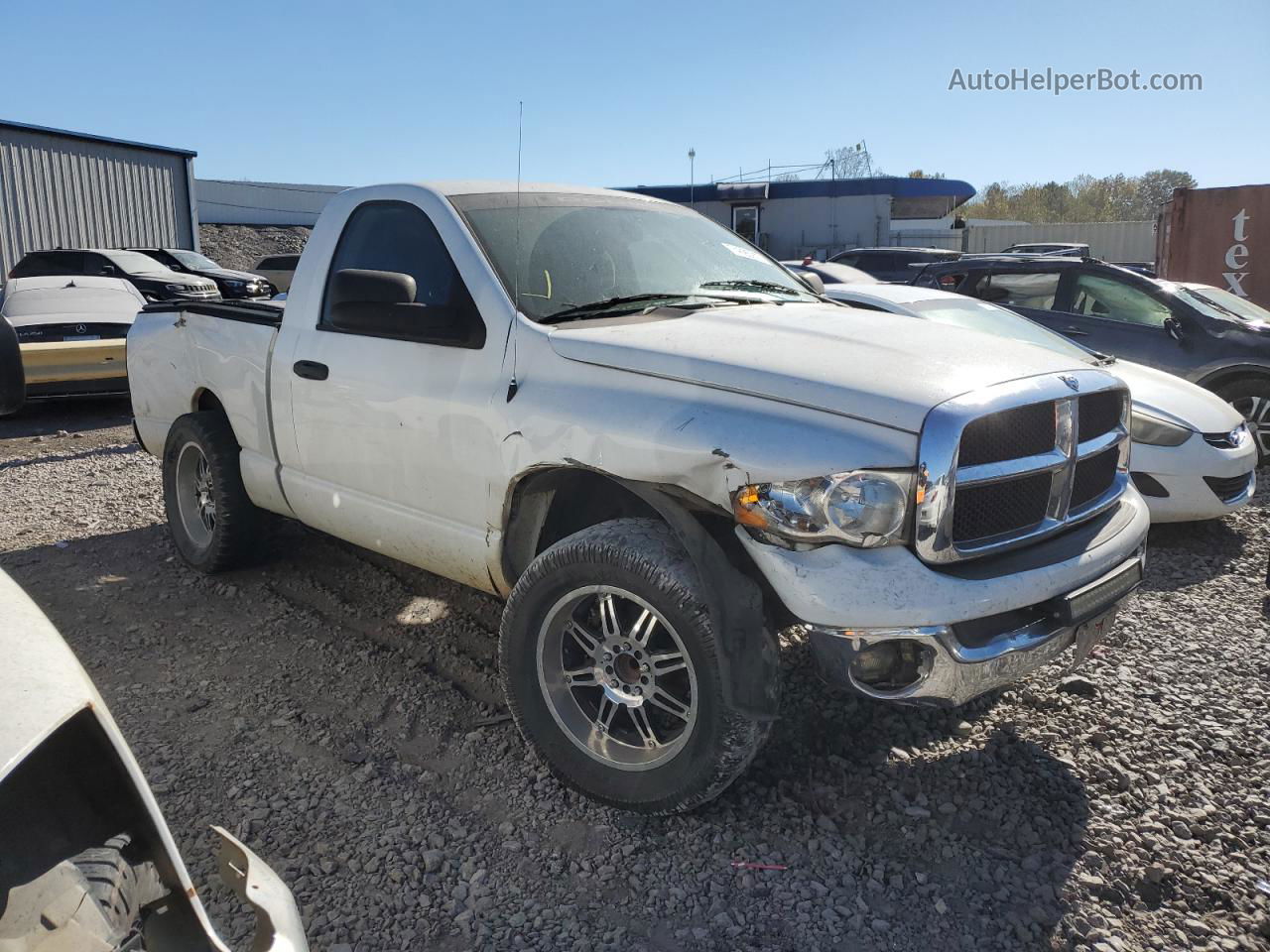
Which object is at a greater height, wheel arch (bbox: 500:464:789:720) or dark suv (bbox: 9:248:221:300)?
dark suv (bbox: 9:248:221:300)

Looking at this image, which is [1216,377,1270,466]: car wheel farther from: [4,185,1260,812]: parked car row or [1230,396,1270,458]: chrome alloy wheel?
[4,185,1260,812]: parked car row

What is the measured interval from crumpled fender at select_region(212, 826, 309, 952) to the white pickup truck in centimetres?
127

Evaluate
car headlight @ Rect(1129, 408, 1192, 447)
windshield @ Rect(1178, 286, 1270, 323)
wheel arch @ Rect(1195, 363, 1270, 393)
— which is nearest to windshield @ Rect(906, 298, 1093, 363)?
car headlight @ Rect(1129, 408, 1192, 447)

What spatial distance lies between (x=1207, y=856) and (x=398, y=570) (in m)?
3.90

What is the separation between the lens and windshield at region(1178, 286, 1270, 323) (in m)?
8.14

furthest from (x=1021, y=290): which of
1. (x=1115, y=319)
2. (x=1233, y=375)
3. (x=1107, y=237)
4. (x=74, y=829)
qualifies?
(x=1107, y=237)

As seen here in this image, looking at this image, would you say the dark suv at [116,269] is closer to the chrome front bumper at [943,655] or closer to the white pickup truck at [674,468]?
the white pickup truck at [674,468]

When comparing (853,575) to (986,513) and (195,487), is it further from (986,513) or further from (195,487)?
(195,487)

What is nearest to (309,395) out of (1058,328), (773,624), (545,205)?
(545,205)

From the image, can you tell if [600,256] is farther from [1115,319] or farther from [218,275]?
[218,275]

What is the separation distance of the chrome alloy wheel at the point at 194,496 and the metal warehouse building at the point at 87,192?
19256mm

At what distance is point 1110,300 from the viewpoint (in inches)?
329

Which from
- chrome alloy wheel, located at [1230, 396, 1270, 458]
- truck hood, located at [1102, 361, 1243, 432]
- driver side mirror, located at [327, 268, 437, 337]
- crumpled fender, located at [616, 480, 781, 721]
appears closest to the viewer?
crumpled fender, located at [616, 480, 781, 721]

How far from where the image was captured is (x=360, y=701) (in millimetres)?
3814
